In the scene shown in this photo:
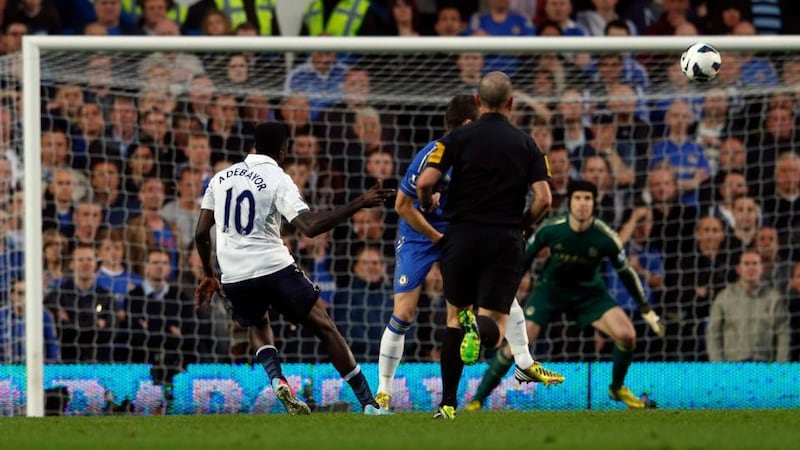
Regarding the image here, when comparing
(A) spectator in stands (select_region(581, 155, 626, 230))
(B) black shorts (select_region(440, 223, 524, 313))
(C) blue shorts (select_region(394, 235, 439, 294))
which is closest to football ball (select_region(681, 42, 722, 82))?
(C) blue shorts (select_region(394, 235, 439, 294))

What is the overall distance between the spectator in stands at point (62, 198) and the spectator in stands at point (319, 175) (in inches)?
89.6

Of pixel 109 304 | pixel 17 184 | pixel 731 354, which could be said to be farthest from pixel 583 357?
pixel 17 184

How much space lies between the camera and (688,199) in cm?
1569

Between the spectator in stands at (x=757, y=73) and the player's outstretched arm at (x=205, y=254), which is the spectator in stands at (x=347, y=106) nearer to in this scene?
the spectator in stands at (x=757, y=73)

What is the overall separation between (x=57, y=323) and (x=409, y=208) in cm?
589

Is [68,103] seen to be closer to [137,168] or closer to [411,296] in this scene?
[137,168]

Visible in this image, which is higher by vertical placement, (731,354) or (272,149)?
(272,149)

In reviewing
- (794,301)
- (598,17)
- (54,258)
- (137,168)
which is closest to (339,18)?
(598,17)

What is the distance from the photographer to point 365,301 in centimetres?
1488

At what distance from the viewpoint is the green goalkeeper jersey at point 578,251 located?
44.3 feet

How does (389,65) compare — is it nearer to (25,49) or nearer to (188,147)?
(188,147)

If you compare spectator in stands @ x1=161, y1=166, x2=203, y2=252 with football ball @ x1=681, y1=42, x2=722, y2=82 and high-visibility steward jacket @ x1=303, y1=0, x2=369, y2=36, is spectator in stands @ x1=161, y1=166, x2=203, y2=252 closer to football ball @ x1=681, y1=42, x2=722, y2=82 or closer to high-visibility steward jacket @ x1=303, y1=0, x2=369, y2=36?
high-visibility steward jacket @ x1=303, y1=0, x2=369, y2=36

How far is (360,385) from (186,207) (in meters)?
4.86

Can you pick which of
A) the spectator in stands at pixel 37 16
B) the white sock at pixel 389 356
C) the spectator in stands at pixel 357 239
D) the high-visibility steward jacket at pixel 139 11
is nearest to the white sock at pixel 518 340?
the white sock at pixel 389 356
